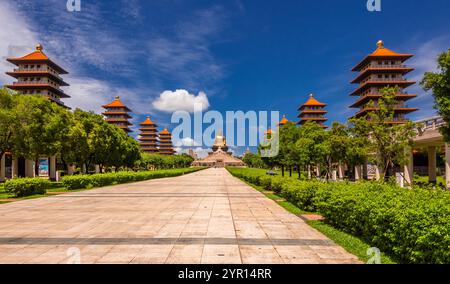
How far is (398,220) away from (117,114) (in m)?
93.8

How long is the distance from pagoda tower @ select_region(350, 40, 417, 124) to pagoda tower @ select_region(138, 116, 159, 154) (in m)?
78.4

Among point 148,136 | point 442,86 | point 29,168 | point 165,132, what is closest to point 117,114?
point 148,136

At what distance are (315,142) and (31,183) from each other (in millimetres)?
25140

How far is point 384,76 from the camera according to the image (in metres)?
55.2

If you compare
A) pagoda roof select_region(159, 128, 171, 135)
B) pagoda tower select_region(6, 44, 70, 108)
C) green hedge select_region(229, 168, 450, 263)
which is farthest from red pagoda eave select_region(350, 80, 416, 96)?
pagoda roof select_region(159, 128, 171, 135)

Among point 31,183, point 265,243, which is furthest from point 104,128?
point 265,243

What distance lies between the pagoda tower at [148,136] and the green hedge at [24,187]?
316 feet

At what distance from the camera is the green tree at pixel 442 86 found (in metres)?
16.0

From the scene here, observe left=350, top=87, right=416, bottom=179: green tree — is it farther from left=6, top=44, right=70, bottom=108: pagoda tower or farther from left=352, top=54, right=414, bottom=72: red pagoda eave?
left=6, top=44, right=70, bottom=108: pagoda tower

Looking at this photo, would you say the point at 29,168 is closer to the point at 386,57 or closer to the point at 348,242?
the point at 348,242

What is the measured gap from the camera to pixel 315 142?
33000 mm

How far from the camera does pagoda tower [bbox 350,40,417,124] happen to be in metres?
53.6

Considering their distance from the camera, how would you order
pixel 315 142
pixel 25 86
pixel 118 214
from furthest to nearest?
pixel 25 86
pixel 315 142
pixel 118 214
